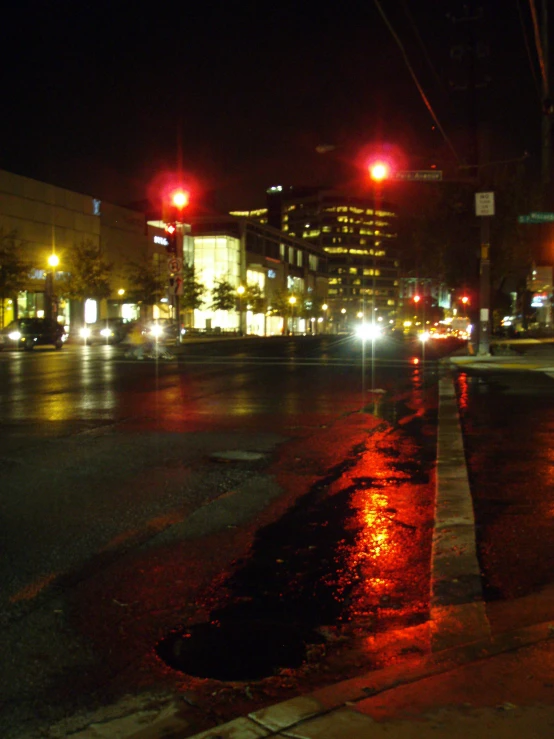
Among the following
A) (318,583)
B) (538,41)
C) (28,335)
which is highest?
(538,41)

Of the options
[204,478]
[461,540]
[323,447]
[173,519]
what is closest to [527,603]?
[461,540]

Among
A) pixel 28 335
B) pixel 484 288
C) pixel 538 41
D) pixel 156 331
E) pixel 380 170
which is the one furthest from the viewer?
pixel 28 335

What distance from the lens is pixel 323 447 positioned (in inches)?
422

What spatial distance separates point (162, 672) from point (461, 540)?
3.00 m

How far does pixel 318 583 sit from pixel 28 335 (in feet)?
128

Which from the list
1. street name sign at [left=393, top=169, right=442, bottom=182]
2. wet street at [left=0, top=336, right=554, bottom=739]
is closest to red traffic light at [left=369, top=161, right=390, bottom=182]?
street name sign at [left=393, top=169, right=442, bottom=182]

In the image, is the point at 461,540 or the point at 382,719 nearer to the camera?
the point at 382,719

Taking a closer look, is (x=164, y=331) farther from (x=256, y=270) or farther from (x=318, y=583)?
(x=256, y=270)

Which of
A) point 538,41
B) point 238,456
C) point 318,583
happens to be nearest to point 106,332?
point 538,41

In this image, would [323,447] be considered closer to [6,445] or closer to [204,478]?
[204,478]

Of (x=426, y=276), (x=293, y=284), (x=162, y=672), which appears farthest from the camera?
(x=293, y=284)

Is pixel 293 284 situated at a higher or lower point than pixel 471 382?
higher

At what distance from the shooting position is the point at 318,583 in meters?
5.30

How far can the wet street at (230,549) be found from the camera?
156 inches
